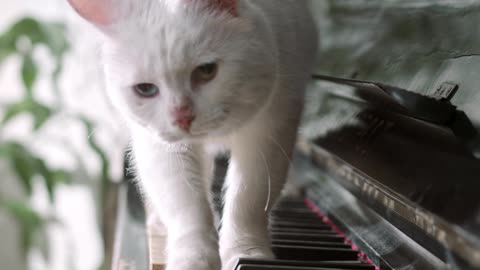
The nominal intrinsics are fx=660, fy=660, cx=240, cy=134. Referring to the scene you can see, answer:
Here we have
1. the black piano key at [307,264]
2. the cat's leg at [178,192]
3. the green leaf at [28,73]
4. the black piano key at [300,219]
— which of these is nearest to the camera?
the black piano key at [307,264]

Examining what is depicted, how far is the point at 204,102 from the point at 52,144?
152cm

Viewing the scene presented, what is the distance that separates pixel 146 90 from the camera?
92cm

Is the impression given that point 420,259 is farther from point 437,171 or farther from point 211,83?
point 211,83

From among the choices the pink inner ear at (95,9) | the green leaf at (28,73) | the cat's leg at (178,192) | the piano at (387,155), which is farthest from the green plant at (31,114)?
the pink inner ear at (95,9)

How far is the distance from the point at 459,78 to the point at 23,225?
171 centimetres

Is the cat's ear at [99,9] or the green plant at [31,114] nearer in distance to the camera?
the cat's ear at [99,9]

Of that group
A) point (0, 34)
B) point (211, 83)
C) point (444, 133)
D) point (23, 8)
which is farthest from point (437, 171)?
point (23, 8)

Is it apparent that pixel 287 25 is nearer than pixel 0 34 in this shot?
Yes

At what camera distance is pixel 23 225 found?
2139 mm

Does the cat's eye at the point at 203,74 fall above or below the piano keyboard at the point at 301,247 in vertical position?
above

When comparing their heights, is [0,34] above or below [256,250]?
above

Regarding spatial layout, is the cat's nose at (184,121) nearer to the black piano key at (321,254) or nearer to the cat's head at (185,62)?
the cat's head at (185,62)

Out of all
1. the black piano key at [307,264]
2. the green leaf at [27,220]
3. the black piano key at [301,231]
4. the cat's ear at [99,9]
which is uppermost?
the cat's ear at [99,9]

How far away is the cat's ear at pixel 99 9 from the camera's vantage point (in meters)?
0.94
